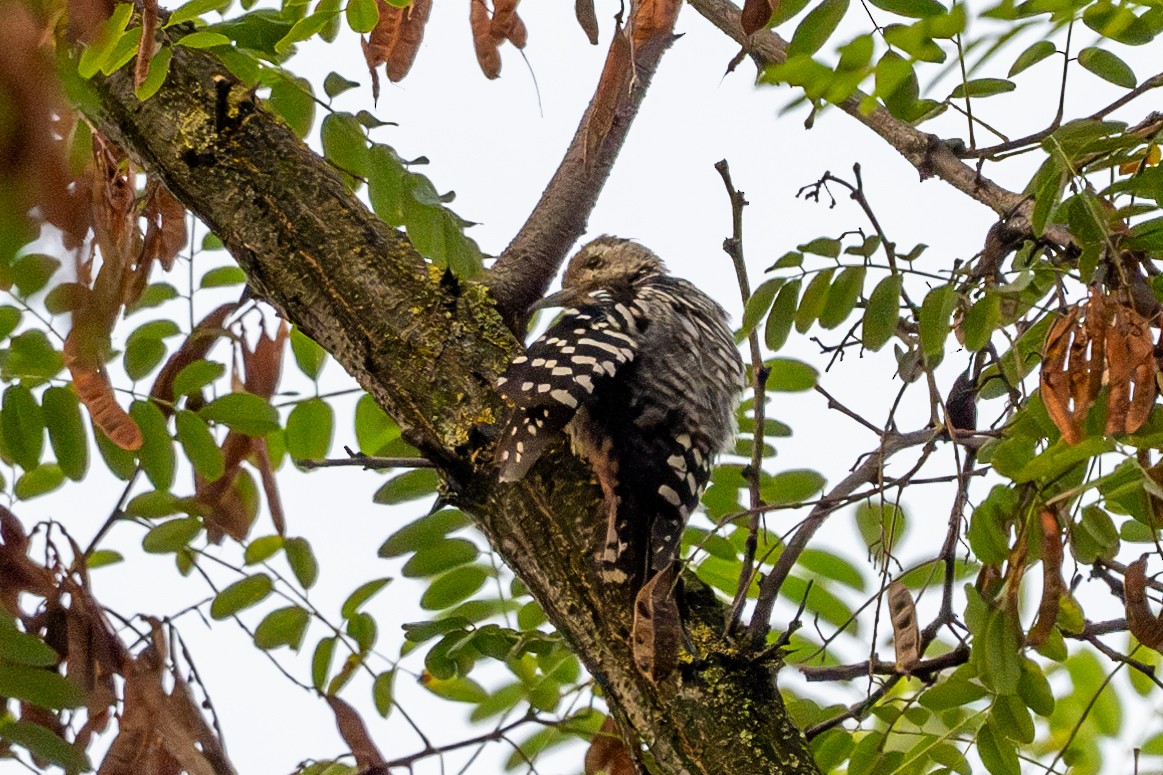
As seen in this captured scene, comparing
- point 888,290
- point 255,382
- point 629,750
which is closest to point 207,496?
point 255,382

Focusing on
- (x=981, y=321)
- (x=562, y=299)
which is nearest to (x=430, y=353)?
(x=981, y=321)

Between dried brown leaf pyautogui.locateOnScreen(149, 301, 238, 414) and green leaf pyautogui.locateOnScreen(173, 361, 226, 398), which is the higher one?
dried brown leaf pyautogui.locateOnScreen(149, 301, 238, 414)

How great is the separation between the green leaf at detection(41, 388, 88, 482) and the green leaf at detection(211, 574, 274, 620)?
437 mm

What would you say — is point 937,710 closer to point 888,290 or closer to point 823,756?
point 823,756

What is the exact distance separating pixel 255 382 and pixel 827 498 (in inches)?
57.8

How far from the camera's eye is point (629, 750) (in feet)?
7.68

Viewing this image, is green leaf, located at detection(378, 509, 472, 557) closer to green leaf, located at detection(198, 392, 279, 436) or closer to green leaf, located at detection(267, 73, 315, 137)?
green leaf, located at detection(198, 392, 279, 436)

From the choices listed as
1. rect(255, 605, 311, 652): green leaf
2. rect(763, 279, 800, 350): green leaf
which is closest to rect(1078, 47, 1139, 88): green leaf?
rect(763, 279, 800, 350): green leaf

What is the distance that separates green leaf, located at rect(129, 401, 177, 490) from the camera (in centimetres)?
265

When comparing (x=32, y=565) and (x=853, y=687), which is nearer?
(x=32, y=565)

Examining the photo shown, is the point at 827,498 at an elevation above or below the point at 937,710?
above

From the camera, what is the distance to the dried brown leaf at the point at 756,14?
1896 mm

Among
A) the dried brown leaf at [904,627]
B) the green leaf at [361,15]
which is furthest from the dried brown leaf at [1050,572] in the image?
the green leaf at [361,15]

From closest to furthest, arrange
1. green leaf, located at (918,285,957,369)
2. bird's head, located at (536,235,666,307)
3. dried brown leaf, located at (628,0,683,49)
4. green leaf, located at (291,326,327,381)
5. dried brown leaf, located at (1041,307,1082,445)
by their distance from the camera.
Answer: dried brown leaf, located at (1041,307,1082,445) < dried brown leaf, located at (628,0,683,49) < green leaf, located at (918,285,957,369) < green leaf, located at (291,326,327,381) < bird's head, located at (536,235,666,307)
